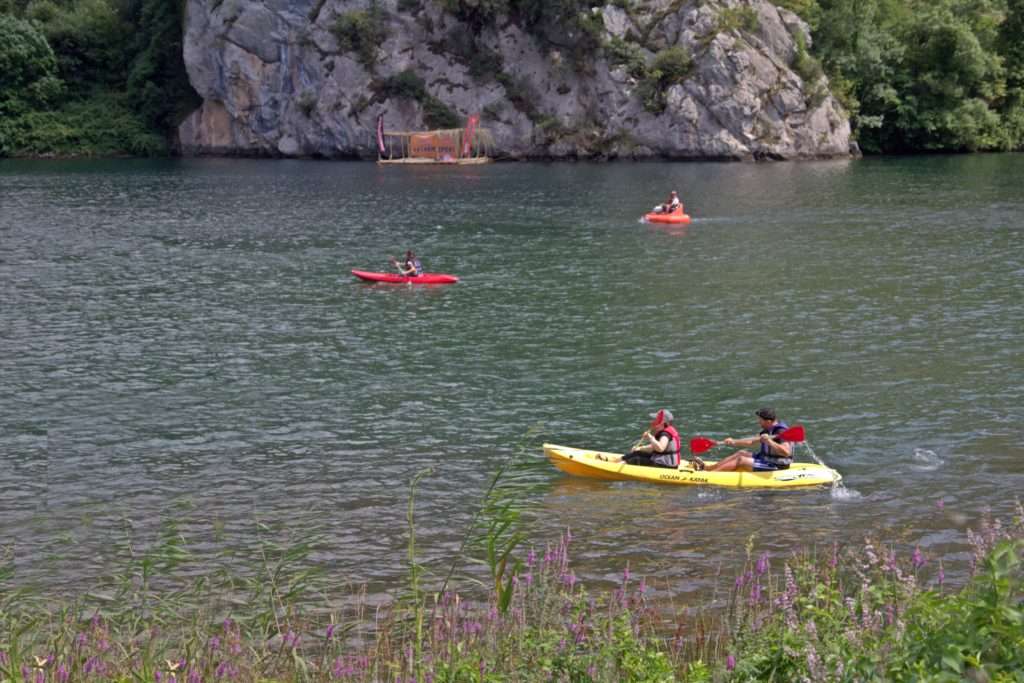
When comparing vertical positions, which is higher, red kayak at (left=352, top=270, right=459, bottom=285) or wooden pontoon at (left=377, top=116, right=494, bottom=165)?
wooden pontoon at (left=377, top=116, right=494, bottom=165)

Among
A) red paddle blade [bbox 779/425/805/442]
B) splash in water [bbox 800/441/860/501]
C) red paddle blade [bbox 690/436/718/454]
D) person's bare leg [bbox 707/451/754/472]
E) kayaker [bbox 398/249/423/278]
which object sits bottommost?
splash in water [bbox 800/441/860/501]

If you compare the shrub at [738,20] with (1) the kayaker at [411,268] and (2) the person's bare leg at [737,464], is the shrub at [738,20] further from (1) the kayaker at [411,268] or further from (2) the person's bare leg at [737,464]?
(2) the person's bare leg at [737,464]

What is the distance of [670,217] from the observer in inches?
1946

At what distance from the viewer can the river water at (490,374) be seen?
17672 mm

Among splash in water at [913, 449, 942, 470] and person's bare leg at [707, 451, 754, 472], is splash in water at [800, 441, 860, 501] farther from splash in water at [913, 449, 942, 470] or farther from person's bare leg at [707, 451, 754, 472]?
splash in water at [913, 449, 942, 470]

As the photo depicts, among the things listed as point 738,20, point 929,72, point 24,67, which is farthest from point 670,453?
point 24,67

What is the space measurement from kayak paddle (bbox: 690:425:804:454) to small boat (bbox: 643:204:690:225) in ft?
96.1

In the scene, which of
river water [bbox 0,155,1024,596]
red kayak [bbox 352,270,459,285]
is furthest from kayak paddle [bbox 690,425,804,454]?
red kayak [bbox 352,270,459,285]

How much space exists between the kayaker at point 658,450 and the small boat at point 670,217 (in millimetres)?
30388

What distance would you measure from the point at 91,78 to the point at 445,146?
37.1m

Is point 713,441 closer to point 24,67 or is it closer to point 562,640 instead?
point 562,640

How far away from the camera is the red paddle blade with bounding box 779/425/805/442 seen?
1945cm

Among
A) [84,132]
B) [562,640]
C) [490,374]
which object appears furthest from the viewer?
[84,132]

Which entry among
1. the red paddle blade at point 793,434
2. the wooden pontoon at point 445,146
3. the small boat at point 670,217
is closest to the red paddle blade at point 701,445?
the red paddle blade at point 793,434
